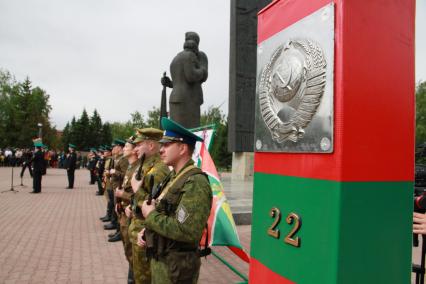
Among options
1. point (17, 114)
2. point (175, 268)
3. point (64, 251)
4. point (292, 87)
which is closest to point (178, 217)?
point (175, 268)

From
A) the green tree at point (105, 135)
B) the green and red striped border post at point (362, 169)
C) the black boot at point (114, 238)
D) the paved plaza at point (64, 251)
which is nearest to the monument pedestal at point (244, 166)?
the paved plaza at point (64, 251)

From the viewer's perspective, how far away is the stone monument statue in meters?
8.39

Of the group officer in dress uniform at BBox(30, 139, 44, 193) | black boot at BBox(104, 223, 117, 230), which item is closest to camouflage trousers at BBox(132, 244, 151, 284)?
black boot at BBox(104, 223, 117, 230)

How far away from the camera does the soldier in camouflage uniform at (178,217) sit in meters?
2.14

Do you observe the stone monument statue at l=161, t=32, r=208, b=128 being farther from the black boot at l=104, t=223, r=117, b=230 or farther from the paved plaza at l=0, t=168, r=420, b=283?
the paved plaza at l=0, t=168, r=420, b=283

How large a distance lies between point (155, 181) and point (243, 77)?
9175 millimetres

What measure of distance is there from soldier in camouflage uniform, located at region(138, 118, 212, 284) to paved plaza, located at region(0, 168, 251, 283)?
8.36 ft

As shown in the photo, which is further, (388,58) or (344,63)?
(388,58)

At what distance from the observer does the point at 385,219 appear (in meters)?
1.53

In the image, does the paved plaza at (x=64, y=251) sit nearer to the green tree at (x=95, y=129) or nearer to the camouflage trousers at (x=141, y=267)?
the camouflage trousers at (x=141, y=267)

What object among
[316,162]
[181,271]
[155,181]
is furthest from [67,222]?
[316,162]

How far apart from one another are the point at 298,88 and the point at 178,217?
107 cm

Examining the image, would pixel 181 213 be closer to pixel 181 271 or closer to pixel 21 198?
pixel 181 271

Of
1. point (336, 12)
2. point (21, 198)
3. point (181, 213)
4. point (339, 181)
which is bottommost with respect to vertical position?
point (21, 198)
